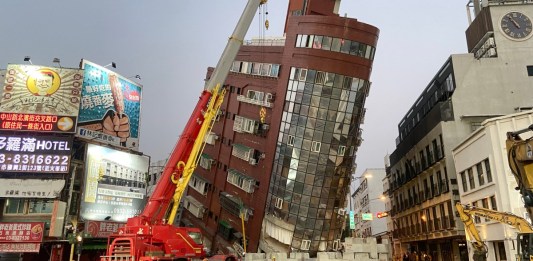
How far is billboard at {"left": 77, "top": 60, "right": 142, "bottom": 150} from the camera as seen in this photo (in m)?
46.3

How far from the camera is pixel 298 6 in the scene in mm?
53250

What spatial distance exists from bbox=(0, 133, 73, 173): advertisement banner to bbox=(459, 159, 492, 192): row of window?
38317 mm

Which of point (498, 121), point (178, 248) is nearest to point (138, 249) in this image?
point (178, 248)

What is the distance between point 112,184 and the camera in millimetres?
45938

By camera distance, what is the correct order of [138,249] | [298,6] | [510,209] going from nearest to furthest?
1. [138,249]
2. [510,209]
3. [298,6]

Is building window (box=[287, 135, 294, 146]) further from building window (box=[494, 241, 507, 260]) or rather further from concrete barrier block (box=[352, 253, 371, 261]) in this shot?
building window (box=[494, 241, 507, 260])

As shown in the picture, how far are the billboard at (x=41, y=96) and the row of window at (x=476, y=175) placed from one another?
1534 inches

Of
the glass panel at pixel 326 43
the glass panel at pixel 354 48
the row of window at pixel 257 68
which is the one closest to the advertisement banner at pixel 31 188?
the row of window at pixel 257 68

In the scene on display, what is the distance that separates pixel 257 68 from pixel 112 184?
20.7 m

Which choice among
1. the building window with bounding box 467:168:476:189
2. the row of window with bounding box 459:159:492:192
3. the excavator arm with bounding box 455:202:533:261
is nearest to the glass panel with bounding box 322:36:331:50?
the row of window with bounding box 459:159:492:192

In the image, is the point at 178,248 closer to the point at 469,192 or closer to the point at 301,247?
the point at 301,247

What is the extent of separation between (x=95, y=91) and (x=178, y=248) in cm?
3070

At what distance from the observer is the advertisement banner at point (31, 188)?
38.4 metres

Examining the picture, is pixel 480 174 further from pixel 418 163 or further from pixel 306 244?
pixel 418 163
